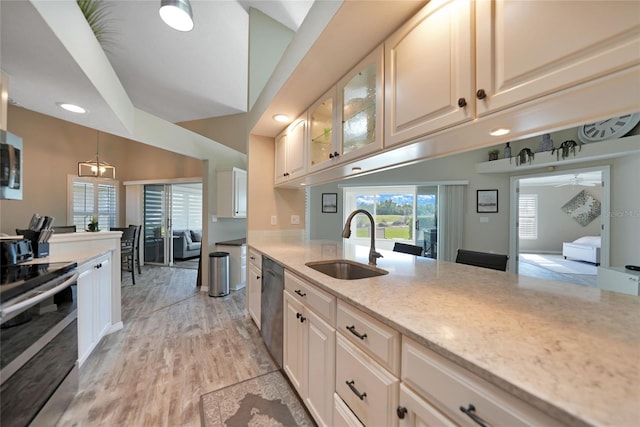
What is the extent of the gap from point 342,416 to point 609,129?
548cm

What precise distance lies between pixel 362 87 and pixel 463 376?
147 centimetres

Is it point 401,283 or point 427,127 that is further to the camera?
point 401,283

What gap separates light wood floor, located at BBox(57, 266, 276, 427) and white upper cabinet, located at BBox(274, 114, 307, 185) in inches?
64.9

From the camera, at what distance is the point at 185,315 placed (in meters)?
3.04

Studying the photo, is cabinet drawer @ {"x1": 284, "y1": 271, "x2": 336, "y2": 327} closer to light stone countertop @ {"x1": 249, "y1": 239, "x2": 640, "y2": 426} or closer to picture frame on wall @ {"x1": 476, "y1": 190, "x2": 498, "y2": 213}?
light stone countertop @ {"x1": 249, "y1": 239, "x2": 640, "y2": 426}

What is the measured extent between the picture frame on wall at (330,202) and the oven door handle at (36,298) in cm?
444

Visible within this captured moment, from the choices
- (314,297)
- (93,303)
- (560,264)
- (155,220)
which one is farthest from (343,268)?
(560,264)

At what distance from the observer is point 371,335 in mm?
904

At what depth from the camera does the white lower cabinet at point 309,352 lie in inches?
46.6

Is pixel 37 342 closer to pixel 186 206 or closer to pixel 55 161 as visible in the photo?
pixel 55 161

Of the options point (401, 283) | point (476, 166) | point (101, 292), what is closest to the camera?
point (401, 283)

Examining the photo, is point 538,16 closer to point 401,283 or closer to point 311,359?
point 401,283

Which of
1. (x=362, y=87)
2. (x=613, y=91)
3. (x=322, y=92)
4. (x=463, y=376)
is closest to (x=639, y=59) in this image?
(x=613, y=91)

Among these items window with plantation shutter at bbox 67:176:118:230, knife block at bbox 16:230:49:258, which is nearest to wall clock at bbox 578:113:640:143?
knife block at bbox 16:230:49:258
